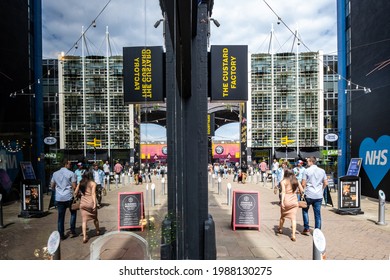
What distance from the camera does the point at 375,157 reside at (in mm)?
6949

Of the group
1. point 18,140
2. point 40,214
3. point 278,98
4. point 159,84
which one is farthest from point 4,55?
point 278,98

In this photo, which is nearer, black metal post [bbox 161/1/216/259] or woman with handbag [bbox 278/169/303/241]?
black metal post [bbox 161/1/216/259]

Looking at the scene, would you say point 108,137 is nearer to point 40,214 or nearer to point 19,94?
point 19,94

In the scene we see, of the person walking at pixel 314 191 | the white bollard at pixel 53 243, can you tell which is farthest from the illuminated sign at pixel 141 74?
the person walking at pixel 314 191

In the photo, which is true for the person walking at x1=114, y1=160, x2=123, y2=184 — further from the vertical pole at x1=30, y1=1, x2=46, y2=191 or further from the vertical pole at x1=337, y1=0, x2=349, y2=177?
the vertical pole at x1=337, y1=0, x2=349, y2=177

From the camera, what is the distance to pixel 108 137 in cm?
168

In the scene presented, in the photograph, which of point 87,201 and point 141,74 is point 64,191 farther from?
point 141,74

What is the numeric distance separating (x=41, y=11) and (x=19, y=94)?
2.27 ft

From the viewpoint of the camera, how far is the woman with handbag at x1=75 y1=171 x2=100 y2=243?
70.3 inches

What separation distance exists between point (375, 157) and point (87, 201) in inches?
335

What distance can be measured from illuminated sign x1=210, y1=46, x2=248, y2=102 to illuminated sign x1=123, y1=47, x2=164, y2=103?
2.79 ft

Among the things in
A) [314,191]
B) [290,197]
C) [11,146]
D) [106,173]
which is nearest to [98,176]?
[106,173]

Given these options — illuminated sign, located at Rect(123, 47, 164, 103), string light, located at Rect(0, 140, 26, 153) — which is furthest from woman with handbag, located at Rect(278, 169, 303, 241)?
string light, located at Rect(0, 140, 26, 153)

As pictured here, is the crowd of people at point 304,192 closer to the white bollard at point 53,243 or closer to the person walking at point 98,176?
the person walking at point 98,176
